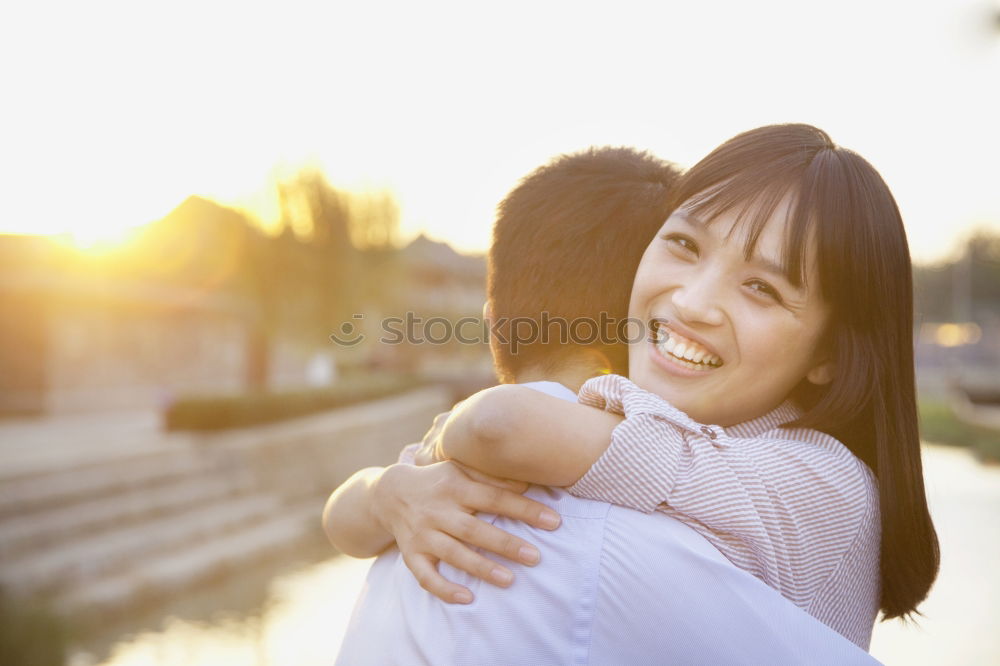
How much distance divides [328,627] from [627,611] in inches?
227

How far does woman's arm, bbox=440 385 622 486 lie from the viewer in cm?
123

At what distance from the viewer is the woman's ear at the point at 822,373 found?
1626mm

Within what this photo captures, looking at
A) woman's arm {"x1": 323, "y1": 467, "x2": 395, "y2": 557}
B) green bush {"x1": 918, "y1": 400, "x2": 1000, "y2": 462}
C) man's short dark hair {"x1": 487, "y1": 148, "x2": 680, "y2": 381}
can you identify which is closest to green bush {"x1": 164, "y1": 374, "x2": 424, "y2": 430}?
green bush {"x1": 918, "y1": 400, "x2": 1000, "y2": 462}

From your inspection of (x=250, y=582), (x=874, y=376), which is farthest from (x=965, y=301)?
(x=874, y=376)

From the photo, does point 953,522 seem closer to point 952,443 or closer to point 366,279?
point 952,443

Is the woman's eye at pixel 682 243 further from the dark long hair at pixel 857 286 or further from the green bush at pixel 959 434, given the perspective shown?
the green bush at pixel 959 434

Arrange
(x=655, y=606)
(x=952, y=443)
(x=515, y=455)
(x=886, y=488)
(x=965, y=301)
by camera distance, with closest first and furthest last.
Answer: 1. (x=655, y=606)
2. (x=515, y=455)
3. (x=886, y=488)
4. (x=952, y=443)
5. (x=965, y=301)

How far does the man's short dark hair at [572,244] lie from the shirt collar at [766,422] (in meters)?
0.28

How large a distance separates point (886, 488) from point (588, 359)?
1.94 ft

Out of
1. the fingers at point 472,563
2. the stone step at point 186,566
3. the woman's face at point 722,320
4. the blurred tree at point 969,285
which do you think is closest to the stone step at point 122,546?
the stone step at point 186,566

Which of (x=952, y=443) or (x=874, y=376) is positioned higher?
(x=874, y=376)

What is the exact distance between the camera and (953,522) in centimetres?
890

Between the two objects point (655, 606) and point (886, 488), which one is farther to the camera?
point (886, 488)

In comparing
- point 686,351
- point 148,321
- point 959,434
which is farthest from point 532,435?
point 148,321
